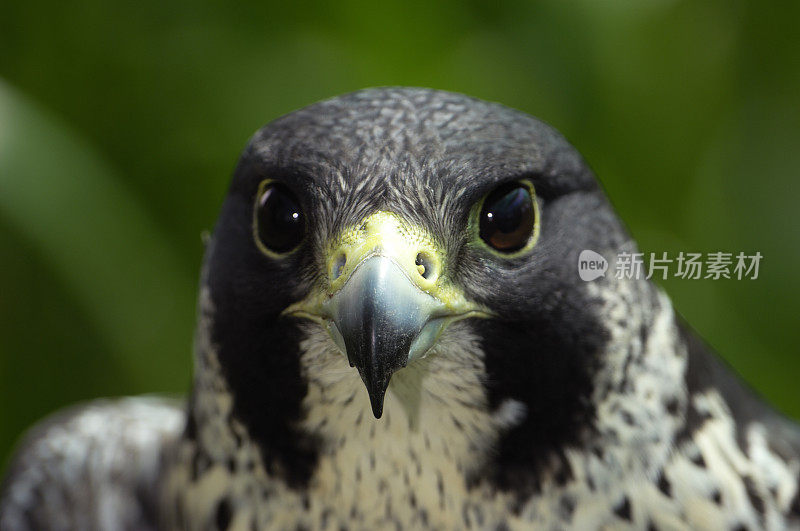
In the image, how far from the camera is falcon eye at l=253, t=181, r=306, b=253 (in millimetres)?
1324

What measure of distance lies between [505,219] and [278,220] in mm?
329

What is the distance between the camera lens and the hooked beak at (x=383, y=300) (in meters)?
1.16

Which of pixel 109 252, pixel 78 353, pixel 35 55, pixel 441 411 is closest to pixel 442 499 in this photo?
pixel 441 411

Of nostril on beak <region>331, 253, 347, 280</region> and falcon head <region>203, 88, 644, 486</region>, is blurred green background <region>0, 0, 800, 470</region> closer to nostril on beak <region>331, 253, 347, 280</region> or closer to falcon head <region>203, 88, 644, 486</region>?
falcon head <region>203, 88, 644, 486</region>

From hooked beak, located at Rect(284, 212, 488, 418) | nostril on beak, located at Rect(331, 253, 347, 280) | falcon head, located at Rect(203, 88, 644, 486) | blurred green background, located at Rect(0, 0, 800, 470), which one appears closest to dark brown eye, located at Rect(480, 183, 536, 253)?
falcon head, located at Rect(203, 88, 644, 486)

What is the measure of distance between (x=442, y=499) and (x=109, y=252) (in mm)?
1790

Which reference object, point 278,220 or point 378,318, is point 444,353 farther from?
point 278,220

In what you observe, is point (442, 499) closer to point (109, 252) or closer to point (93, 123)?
point (109, 252)

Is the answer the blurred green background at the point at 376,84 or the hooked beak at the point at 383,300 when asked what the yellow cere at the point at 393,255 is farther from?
the blurred green background at the point at 376,84

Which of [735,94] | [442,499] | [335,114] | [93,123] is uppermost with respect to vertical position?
[735,94]

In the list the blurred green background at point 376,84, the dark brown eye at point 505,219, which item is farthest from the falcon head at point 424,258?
the blurred green background at point 376,84

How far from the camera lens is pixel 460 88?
296 cm

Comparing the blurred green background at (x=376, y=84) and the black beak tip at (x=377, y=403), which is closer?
the black beak tip at (x=377, y=403)

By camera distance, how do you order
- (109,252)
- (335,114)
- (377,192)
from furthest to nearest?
(109,252) < (335,114) < (377,192)
